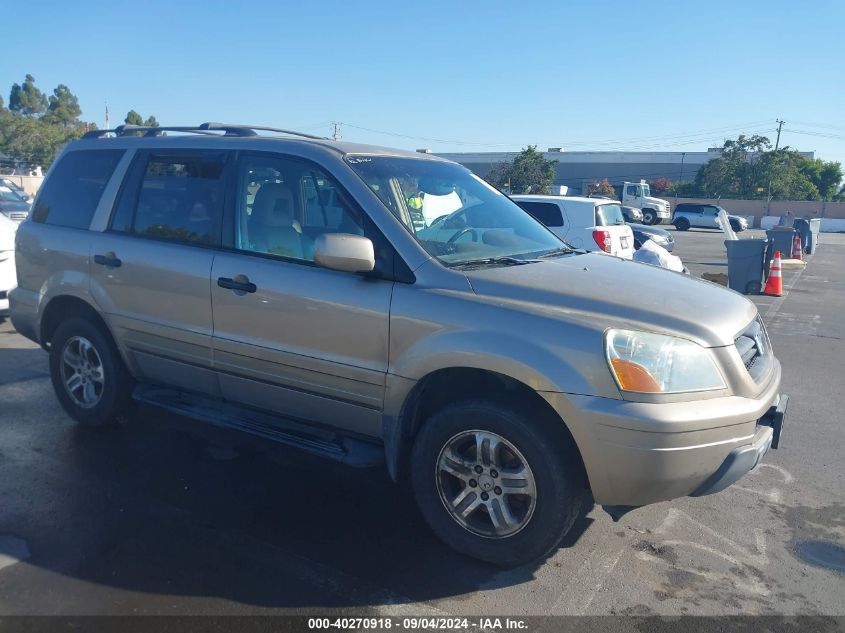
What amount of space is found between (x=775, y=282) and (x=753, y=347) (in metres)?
11.5

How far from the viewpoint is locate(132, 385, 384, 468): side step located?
153 inches

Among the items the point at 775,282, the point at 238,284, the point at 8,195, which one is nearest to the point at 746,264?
the point at 775,282

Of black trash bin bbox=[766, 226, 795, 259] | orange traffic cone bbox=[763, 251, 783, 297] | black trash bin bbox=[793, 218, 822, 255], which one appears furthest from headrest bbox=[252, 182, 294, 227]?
black trash bin bbox=[793, 218, 822, 255]

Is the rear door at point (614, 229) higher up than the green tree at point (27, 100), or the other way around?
the green tree at point (27, 100)

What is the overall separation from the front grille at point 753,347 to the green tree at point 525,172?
142ft

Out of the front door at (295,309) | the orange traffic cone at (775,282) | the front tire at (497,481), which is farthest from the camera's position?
the orange traffic cone at (775,282)

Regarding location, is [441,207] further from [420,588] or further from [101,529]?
[101,529]

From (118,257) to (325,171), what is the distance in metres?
1.65

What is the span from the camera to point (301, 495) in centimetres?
427

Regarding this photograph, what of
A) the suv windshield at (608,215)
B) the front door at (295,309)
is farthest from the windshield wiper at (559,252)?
the suv windshield at (608,215)

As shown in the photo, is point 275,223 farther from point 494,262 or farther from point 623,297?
point 623,297

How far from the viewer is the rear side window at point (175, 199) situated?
444 centimetres

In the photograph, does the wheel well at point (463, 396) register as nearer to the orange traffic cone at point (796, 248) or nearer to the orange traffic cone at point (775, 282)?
the orange traffic cone at point (775, 282)

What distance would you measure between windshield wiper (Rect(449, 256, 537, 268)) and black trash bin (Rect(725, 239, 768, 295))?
433 inches
